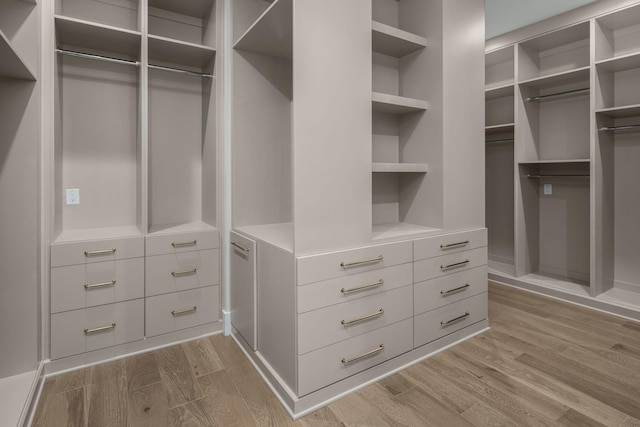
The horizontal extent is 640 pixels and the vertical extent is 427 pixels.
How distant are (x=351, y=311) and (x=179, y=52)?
7.02 feet

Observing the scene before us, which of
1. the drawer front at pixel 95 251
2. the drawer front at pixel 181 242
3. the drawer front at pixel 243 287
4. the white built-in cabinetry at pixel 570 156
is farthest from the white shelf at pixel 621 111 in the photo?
the drawer front at pixel 95 251

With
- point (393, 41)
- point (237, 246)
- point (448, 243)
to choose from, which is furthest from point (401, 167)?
point (237, 246)

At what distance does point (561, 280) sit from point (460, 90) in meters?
2.39

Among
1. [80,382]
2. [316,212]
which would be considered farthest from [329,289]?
[80,382]

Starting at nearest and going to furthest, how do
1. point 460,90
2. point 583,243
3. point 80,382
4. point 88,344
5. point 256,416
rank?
point 256,416 < point 80,382 < point 88,344 < point 460,90 < point 583,243

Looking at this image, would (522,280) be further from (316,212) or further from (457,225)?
(316,212)

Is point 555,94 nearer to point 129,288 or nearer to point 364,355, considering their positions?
point 364,355

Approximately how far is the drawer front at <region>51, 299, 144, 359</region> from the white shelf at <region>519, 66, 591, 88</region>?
3874 mm

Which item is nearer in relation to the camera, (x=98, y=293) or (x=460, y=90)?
(x=98, y=293)

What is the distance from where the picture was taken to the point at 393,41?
7.30 ft

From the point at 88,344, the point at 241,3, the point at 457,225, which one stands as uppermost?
the point at 241,3

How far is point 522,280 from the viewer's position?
3.49 m

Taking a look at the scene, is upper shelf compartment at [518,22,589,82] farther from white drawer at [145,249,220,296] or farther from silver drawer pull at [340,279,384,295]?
white drawer at [145,249,220,296]

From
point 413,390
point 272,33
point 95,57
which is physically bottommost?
point 413,390
